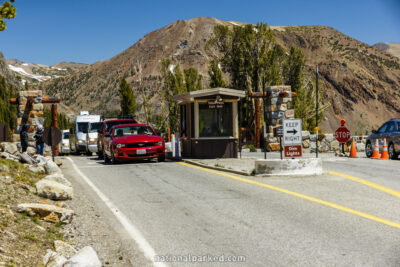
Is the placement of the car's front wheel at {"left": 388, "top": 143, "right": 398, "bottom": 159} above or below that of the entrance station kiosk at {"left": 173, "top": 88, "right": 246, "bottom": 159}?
below

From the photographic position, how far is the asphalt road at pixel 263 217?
5.73 meters

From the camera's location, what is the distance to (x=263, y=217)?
25.8 ft

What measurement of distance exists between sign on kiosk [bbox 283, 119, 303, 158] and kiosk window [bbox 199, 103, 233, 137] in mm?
6494

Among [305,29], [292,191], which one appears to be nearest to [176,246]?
[292,191]

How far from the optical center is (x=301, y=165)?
A: 43.5 ft

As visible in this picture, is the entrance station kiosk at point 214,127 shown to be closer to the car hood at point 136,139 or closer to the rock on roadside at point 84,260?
the car hood at point 136,139

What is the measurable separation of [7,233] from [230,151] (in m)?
14.6

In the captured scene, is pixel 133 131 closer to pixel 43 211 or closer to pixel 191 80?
pixel 43 211

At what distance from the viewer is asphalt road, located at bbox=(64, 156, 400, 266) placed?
226 inches

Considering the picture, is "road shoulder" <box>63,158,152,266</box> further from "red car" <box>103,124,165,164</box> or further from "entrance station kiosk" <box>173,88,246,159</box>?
"entrance station kiosk" <box>173,88,246,159</box>

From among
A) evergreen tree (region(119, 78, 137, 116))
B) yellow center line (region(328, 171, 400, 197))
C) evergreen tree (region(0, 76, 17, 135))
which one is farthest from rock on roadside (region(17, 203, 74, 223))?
evergreen tree (region(0, 76, 17, 135))

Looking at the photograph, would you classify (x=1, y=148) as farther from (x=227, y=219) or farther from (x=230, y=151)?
(x=227, y=219)

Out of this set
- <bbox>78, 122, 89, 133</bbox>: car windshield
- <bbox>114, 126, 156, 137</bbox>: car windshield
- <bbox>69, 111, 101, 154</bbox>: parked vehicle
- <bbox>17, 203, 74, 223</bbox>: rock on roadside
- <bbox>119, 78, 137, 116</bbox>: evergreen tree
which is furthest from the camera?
<bbox>119, 78, 137, 116</bbox>: evergreen tree

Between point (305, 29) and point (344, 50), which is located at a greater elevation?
point (305, 29)
